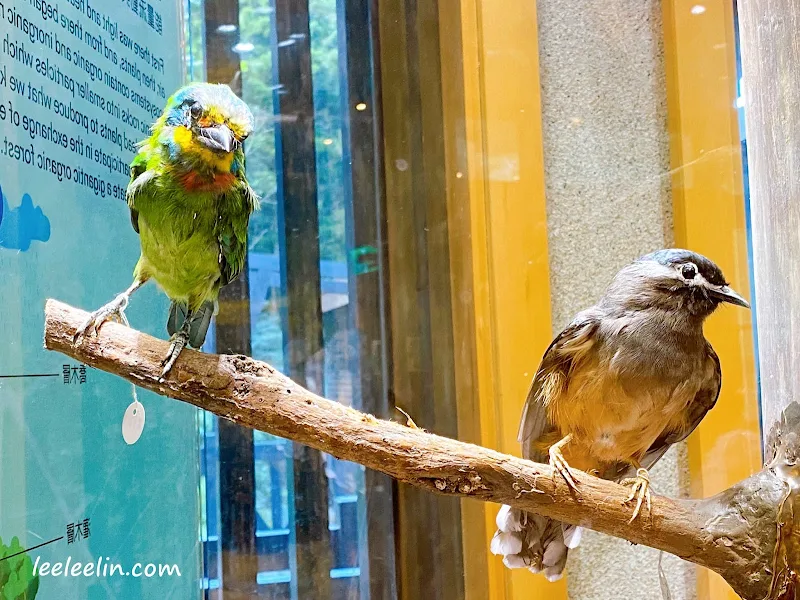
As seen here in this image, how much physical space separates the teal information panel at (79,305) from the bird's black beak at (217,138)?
0.80 feet

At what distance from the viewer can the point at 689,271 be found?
4.50ft

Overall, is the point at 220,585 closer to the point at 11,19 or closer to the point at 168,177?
the point at 168,177

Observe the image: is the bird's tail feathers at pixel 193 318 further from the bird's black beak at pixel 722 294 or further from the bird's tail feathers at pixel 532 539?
the bird's black beak at pixel 722 294

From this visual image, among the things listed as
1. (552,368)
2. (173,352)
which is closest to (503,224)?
(552,368)

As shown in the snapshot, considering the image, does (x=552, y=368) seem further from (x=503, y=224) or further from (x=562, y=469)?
(x=503, y=224)

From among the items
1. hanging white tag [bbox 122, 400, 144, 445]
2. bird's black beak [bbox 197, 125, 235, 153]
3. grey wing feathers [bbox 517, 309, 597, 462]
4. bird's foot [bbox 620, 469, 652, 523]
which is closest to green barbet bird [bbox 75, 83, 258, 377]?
bird's black beak [bbox 197, 125, 235, 153]

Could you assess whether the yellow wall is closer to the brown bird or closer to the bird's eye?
the brown bird

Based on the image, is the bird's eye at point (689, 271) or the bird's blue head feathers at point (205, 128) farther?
the bird's eye at point (689, 271)

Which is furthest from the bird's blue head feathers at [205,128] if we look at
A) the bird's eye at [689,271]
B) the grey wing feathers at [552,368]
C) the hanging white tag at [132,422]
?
the bird's eye at [689,271]

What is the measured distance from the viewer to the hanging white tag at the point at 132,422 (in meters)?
1.30

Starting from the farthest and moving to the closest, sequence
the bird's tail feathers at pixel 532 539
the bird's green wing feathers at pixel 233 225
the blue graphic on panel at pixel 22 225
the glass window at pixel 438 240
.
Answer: the glass window at pixel 438 240
the bird's tail feathers at pixel 532 539
the bird's green wing feathers at pixel 233 225
the blue graphic on panel at pixel 22 225

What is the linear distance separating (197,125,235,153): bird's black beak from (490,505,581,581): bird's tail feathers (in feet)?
3.08

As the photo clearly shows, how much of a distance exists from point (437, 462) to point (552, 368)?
446mm

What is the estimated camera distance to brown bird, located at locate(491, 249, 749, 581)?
4.45 feet
